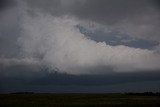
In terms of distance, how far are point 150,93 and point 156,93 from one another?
13511mm

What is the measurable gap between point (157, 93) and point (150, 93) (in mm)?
13549

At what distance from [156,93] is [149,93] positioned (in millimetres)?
14541

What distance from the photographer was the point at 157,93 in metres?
182

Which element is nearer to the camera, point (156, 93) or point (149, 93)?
point (156, 93)

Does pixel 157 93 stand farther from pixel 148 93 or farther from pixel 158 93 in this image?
pixel 148 93

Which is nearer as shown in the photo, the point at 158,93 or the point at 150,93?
the point at 158,93

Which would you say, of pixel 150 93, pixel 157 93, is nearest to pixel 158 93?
pixel 157 93

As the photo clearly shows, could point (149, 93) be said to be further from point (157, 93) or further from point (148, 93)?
point (157, 93)

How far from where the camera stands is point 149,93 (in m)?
197

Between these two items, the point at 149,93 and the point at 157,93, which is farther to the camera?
the point at 149,93

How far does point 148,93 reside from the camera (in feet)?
648

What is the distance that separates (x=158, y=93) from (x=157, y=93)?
626 millimetres

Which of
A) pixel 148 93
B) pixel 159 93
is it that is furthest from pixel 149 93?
pixel 159 93

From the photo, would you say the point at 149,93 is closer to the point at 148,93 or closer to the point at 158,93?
the point at 148,93
